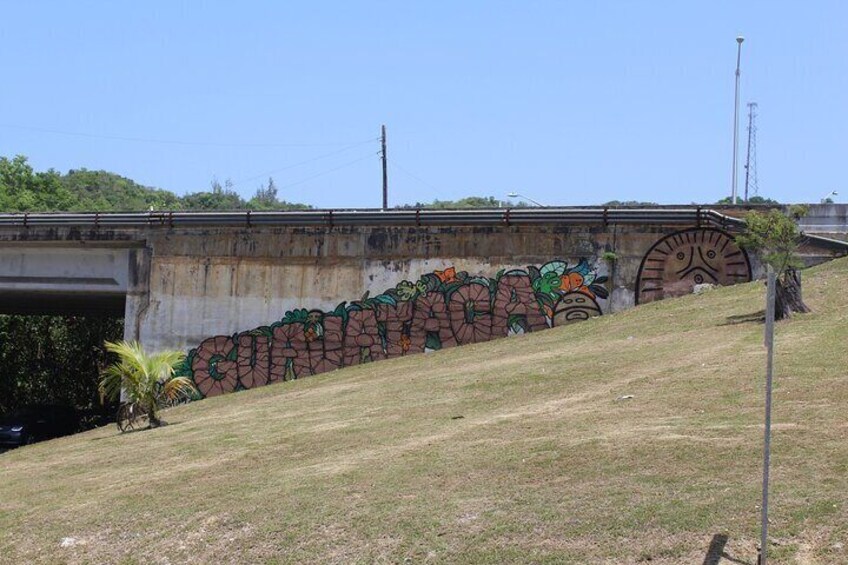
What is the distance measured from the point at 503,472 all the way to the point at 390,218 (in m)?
20.1

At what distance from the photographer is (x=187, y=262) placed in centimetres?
3512

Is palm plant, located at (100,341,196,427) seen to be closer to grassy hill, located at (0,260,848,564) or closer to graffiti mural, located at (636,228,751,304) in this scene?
grassy hill, located at (0,260,848,564)

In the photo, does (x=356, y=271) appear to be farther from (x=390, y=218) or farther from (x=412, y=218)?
(x=412, y=218)

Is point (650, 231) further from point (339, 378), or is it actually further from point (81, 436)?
point (81, 436)

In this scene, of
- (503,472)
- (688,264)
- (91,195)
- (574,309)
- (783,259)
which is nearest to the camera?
(503,472)

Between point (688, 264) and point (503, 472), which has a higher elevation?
point (688, 264)

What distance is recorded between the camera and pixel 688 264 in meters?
30.5

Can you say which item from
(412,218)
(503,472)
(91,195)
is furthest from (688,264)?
(91,195)

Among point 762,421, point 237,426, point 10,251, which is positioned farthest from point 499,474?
point 10,251

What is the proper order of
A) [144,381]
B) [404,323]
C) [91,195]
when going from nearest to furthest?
1. [144,381]
2. [404,323]
3. [91,195]

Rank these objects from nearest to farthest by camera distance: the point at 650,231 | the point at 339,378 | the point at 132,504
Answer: the point at 132,504 → the point at 339,378 → the point at 650,231

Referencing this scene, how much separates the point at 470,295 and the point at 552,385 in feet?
40.4

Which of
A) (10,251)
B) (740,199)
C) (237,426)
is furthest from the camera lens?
(740,199)

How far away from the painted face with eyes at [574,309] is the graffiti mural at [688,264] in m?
1.22
